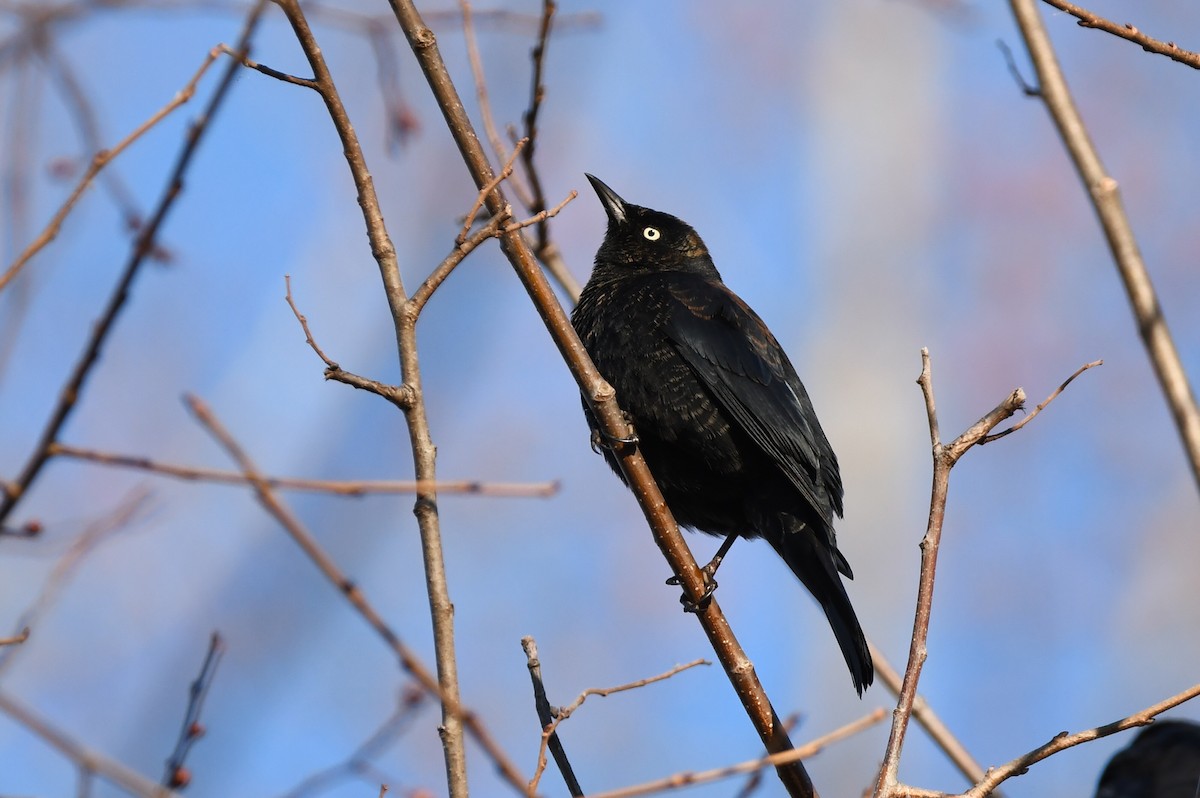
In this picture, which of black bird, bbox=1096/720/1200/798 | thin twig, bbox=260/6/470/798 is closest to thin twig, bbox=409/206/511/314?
thin twig, bbox=260/6/470/798

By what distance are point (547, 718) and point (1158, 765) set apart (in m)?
1.52

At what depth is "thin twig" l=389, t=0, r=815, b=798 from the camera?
104 inches

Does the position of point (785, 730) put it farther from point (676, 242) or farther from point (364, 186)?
point (676, 242)

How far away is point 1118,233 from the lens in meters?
2.72

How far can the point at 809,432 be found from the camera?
4.17 meters

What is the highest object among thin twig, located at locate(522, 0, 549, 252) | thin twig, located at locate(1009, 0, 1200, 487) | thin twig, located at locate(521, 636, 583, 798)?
thin twig, located at locate(522, 0, 549, 252)

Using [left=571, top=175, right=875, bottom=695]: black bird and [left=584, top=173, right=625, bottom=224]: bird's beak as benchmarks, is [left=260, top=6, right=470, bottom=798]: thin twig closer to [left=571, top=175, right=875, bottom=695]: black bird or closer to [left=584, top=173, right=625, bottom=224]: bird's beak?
[left=571, top=175, right=875, bottom=695]: black bird

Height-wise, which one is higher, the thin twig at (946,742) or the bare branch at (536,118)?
the bare branch at (536,118)

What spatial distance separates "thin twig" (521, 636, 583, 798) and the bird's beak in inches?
106

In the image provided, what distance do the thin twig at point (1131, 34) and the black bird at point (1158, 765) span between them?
160cm

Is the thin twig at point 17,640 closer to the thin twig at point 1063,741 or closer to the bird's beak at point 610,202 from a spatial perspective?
the thin twig at point 1063,741

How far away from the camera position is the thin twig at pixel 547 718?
2320mm

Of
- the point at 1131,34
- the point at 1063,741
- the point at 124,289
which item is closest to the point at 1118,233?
the point at 1131,34

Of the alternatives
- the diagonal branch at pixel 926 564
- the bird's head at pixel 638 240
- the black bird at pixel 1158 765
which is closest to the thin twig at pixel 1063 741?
the diagonal branch at pixel 926 564
